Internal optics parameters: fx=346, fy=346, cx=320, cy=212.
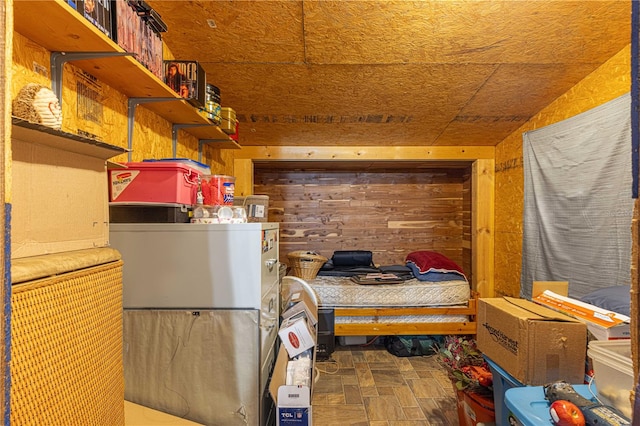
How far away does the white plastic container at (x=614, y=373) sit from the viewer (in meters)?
1.04

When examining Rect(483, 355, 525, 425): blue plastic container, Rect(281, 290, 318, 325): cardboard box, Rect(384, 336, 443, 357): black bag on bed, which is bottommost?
Rect(384, 336, 443, 357): black bag on bed

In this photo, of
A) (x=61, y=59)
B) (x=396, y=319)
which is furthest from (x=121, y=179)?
(x=396, y=319)

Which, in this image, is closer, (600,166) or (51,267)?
(51,267)

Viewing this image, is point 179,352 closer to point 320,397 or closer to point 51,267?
point 51,267

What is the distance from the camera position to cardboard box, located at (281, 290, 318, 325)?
199cm

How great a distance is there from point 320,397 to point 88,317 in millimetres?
2134

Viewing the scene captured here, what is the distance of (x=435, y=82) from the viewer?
8.11 ft

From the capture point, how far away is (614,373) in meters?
1.08

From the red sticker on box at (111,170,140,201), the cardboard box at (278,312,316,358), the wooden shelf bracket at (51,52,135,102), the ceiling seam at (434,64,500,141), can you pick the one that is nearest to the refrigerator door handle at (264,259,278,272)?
the cardboard box at (278,312,316,358)

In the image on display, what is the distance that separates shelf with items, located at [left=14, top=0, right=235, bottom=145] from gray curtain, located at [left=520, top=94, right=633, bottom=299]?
2.47 metres

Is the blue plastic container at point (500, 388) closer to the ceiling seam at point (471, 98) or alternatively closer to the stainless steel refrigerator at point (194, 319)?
the stainless steel refrigerator at point (194, 319)

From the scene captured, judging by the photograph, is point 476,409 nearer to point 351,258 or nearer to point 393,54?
point 393,54

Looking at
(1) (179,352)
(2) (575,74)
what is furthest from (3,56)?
(2) (575,74)

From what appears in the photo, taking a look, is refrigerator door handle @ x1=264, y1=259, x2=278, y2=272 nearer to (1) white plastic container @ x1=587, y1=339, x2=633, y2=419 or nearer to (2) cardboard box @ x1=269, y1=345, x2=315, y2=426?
(2) cardboard box @ x1=269, y1=345, x2=315, y2=426
